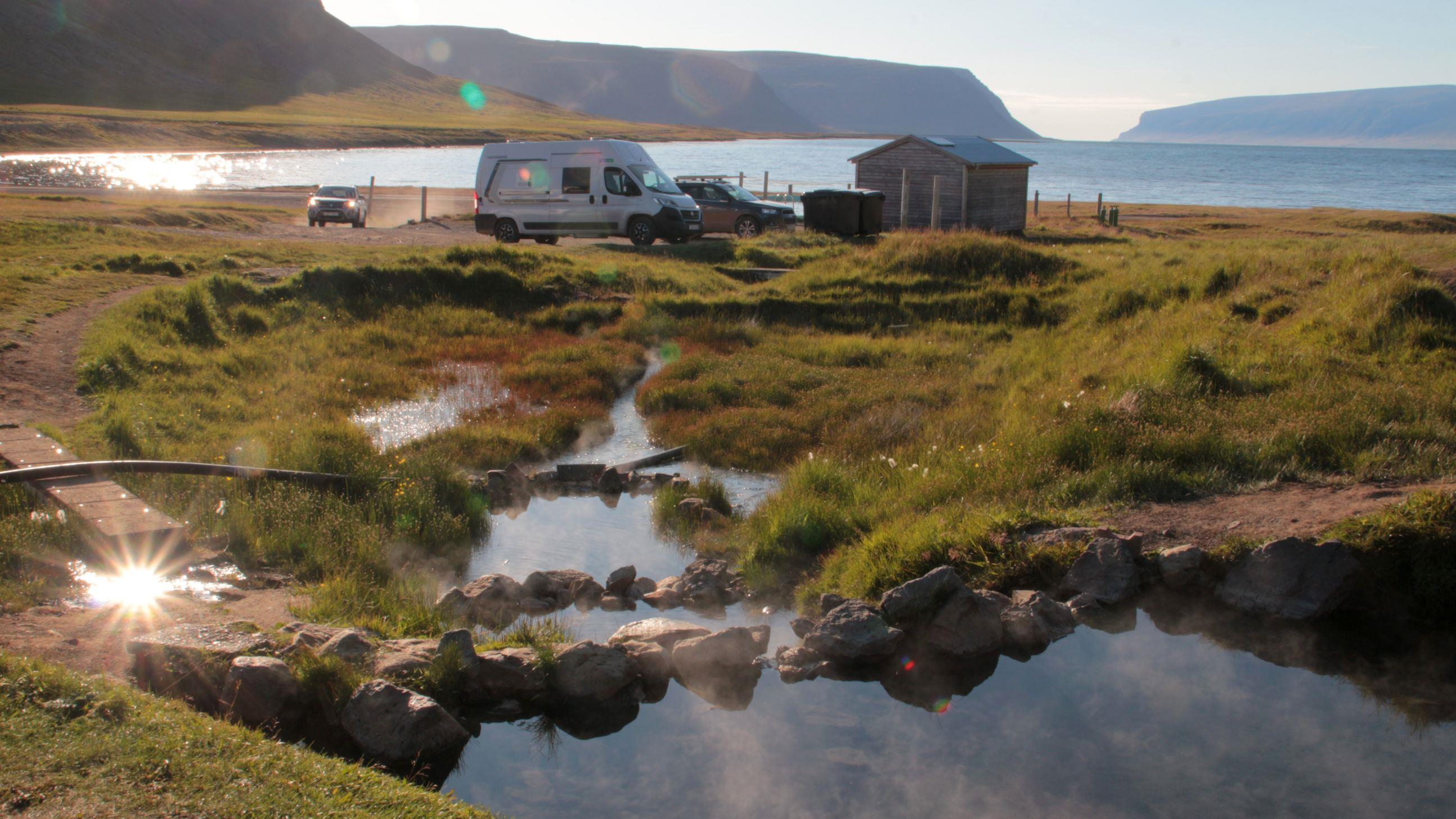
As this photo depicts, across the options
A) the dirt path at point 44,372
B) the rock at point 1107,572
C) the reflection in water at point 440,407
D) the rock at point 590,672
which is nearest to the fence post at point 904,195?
the reflection in water at point 440,407

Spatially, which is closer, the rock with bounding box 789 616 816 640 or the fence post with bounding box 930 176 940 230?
the rock with bounding box 789 616 816 640

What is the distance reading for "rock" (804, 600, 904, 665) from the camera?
22.4ft

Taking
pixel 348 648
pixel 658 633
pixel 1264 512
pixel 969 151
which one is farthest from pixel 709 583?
pixel 969 151

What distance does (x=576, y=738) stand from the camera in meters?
6.09

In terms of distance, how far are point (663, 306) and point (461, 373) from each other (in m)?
4.64

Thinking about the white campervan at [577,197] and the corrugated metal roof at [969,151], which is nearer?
the white campervan at [577,197]

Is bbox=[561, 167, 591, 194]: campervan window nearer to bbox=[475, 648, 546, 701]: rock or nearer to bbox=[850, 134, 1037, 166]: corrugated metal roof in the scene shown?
bbox=[850, 134, 1037, 166]: corrugated metal roof

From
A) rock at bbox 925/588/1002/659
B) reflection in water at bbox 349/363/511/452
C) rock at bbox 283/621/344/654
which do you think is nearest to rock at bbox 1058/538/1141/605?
rock at bbox 925/588/1002/659

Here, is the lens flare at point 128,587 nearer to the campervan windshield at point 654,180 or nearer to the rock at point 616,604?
the rock at point 616,604

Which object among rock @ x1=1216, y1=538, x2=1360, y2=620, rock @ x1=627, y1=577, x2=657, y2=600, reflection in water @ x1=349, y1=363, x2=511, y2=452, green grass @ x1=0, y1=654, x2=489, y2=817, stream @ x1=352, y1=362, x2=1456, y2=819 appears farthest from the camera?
reflection in water @ x1=349, y1=363, x2=511, y2=452

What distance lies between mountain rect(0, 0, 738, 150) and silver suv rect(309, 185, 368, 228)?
4586 cm

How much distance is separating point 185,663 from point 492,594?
2.34 m

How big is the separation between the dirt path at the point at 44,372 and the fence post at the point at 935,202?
21.6 m

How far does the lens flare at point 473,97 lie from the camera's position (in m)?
178
